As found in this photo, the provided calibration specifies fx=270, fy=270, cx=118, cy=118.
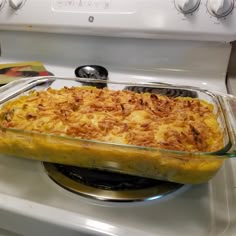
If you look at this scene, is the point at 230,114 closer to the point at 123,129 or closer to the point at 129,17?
the point at 123,129

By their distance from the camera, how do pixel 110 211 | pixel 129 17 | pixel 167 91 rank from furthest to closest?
pixel 129 17
pixel 167 91
pixel 110 211

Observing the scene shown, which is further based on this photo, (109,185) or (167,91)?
(167,91)

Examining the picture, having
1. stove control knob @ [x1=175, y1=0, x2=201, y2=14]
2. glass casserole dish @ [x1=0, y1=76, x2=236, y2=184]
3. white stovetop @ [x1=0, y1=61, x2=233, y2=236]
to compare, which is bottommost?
white stovetop @ [x1=0, y1=61, x2=233, y2=236]

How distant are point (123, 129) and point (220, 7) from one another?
0.40 metres

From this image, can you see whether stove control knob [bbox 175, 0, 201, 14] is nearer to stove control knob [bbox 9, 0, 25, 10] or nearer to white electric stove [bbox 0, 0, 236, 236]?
white electric stove [bbox 0, 0, 236, 236]

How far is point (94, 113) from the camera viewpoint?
0.46 m

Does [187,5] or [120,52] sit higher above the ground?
[187,5]

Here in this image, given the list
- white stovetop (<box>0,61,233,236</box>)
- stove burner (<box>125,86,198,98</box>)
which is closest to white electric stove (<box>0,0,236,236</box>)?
white stovetop (<box>0,61,233,236</box>)

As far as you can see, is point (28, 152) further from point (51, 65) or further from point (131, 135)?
point (51, 65)

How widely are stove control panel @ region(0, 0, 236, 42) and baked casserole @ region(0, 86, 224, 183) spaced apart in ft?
0.79

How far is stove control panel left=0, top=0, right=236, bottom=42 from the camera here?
25.1 inches

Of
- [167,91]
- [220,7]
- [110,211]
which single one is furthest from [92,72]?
[110,211]

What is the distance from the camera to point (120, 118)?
0.45 metres

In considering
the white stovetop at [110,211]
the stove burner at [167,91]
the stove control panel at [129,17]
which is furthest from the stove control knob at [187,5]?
the white stovetop at [110,211]
